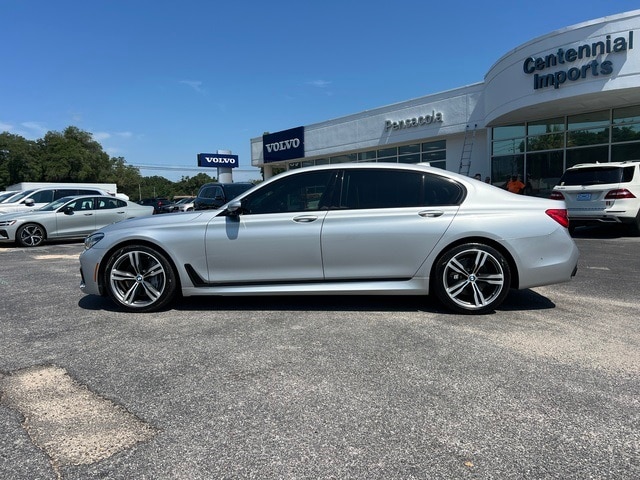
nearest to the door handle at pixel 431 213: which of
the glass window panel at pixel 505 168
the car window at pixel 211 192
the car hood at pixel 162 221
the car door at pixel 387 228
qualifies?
the car door at pixel 387 228

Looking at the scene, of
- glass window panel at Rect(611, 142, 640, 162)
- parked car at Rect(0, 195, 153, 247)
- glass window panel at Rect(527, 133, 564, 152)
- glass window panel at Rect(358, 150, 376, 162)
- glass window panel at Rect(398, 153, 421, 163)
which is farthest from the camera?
glass window panel at Rect(358, 150, 376, 162)

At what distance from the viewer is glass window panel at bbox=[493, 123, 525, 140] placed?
18078mm

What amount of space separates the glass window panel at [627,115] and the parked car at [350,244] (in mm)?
13438

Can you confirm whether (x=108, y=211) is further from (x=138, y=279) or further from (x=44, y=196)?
(x=138, y=279)

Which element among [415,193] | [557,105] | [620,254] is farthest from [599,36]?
[415,193]

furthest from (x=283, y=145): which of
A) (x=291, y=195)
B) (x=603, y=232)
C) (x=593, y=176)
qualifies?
(x=291, y=195)

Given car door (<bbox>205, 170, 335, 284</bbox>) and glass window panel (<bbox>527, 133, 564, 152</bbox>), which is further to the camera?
glass window panel (<bbox>527, 133, 564, 152</bbox>)

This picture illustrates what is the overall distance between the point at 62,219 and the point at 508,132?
53.4 feet

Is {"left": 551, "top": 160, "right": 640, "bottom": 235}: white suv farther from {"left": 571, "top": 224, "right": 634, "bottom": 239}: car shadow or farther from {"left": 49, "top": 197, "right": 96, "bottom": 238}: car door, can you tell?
{"left": 49, "top": 197, "right": 96, "bottom": 238}: car door

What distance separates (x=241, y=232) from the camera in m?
4.76

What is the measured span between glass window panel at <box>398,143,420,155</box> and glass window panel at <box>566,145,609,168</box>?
779 centimetres

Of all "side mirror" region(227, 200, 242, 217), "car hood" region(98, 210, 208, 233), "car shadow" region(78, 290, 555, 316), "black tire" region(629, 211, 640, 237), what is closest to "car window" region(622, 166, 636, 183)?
"black tire" region(629, 211, 640, 237)

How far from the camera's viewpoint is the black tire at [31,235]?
40.0ft

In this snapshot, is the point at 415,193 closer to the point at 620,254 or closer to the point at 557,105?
the point at 620,254
